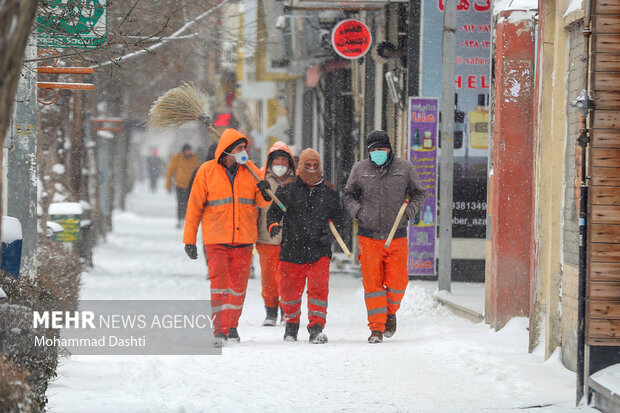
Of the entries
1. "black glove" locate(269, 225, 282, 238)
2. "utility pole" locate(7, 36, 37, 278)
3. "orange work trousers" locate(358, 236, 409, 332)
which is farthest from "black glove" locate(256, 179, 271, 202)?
"utility pole" locate(7, 36, 37, 278)

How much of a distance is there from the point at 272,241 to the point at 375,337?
1835 millimetres

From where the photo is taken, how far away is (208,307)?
44.6 feet

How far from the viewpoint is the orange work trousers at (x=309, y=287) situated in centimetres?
1009

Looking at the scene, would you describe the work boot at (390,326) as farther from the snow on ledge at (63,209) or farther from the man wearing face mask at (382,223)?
the snow on ledge at (63,209)

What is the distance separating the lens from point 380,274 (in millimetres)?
10195

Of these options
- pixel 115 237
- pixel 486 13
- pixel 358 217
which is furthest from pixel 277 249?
pixel 115 237

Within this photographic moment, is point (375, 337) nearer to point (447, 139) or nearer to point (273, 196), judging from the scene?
point (273, 196)

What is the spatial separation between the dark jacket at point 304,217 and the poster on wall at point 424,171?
402 centimetres

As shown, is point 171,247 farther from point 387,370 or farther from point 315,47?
point 387,370

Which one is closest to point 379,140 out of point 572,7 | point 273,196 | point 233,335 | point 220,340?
point 273,196

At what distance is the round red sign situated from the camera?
672 inches

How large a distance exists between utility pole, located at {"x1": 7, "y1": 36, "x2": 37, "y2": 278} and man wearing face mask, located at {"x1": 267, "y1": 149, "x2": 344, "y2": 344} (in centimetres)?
216

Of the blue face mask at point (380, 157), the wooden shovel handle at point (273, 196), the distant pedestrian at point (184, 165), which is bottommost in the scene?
the distant pedestrian at point (184, 165)

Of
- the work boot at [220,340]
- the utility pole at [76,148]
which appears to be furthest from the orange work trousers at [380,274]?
the utility pole at [76,148]
